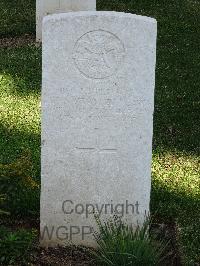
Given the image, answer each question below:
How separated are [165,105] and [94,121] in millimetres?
2748

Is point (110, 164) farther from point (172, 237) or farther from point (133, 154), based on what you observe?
point (172, 237)

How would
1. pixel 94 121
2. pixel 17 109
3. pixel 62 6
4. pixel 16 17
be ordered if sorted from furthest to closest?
pixel 16 17, pixel 62 6, pixel 17 109, pixel 94 121

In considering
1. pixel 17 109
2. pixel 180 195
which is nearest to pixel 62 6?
pixel 17 109

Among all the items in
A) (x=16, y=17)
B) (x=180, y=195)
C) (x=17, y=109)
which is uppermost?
(x=16, y=17)

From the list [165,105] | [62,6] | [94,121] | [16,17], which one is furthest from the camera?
[16,17]

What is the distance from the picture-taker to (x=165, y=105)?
273 inches

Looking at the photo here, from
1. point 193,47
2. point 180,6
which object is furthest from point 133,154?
point 180,6

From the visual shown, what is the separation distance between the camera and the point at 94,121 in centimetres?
428

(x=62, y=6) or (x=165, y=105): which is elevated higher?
(x=62, y=6)

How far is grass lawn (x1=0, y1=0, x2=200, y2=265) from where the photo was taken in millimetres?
5109

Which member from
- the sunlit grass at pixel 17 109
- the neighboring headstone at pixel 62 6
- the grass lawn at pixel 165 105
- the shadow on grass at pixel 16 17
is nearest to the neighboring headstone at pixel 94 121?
the grass lawn at pixel 165 105

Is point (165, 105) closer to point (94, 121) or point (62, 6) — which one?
point (62, 6)

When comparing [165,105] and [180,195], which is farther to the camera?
[165,105]

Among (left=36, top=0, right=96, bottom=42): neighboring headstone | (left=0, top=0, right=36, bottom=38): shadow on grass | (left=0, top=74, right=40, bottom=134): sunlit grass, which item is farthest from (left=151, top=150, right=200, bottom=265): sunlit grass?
(left=0, top=0, right=36, bottom=38): shadow on grass
